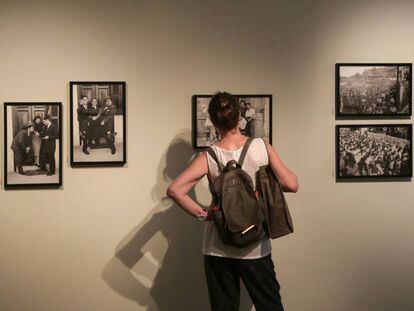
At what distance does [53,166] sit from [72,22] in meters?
0.89

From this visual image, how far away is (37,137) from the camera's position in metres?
2.27

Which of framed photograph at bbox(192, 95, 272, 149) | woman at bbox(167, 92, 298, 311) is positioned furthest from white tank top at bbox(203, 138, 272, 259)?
framed photograph at bbox(192, 95, 272, 149)

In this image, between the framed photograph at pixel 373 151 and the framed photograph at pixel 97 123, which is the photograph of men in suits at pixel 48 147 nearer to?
the framed photograph at pixel 97 123

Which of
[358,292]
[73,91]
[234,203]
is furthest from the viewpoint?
[358,292]

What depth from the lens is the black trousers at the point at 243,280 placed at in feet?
5.79

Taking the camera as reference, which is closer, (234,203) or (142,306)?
(234,203)

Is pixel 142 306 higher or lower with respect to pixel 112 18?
lower

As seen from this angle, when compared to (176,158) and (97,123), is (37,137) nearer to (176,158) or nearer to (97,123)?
(97,123)

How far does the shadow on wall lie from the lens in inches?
91.3

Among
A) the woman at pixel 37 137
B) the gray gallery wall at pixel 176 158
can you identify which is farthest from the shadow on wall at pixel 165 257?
the woman at pixel 37 137

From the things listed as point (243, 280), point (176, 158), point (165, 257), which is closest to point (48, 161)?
point (176, 158)

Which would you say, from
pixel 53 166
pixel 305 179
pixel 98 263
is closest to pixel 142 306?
pixel 98 263

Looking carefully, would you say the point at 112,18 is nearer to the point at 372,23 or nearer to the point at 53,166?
the point at 53,166

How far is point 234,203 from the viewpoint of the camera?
1690 mm
